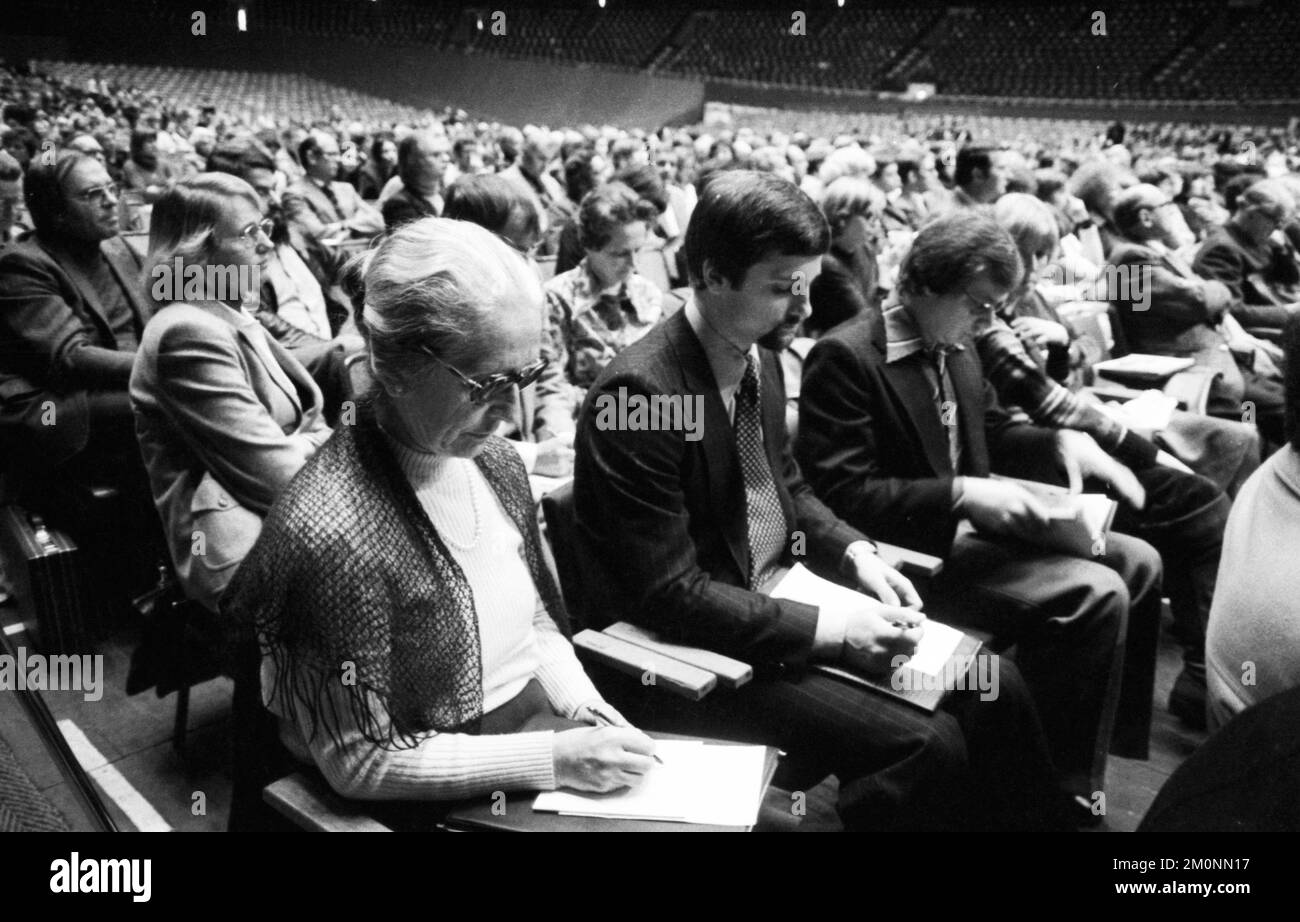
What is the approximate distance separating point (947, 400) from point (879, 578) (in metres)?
0.55

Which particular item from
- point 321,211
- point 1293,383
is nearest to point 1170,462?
point 1293,383

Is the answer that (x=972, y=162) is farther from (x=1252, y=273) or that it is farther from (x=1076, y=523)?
(x=1076, y=523)

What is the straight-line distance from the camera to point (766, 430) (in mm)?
1798

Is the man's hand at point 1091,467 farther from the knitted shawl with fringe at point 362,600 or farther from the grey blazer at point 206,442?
the grey blazer at point 206,442

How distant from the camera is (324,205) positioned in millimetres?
5359

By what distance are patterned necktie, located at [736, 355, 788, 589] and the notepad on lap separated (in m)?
0.53

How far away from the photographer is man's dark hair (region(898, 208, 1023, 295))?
76.7 inches

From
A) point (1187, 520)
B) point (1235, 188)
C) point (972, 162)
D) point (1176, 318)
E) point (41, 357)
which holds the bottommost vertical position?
point (1187, 520)

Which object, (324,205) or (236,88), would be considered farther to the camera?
(236,88)

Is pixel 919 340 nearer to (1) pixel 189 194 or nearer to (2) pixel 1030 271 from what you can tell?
(2) pixel 1030 271

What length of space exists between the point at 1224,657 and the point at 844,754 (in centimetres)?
59

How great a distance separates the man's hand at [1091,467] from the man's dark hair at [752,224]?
1.08m

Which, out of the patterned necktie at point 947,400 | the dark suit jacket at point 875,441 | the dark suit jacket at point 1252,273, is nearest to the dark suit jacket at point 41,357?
the dark suit jacket at point 875,441
